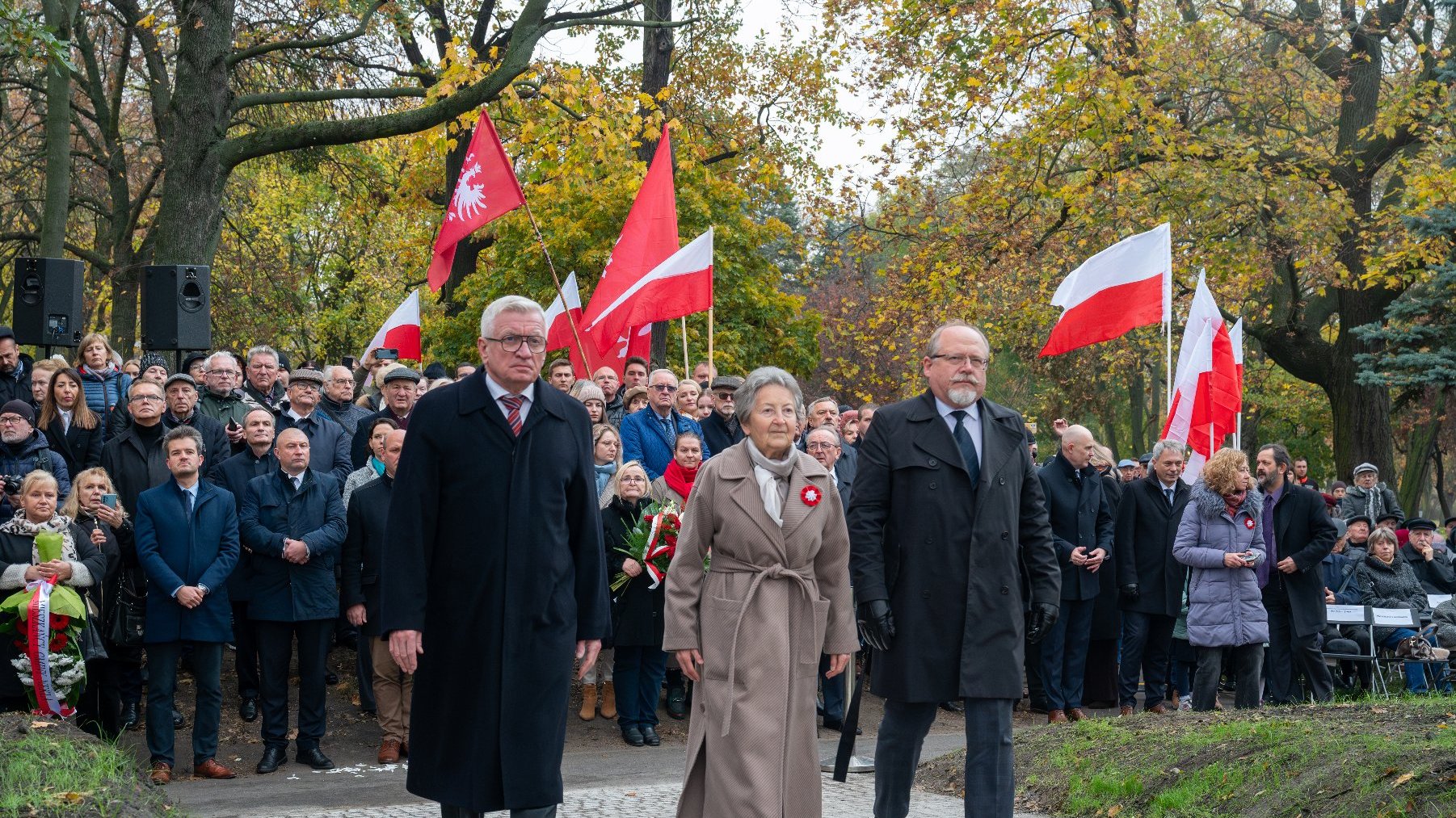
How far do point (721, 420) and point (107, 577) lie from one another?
4.88 m

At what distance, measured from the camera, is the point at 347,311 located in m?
39.0

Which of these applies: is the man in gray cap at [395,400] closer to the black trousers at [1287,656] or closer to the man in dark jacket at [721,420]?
the man in dark jacket at [721,420]

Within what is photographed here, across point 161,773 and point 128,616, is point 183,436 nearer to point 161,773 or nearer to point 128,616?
point 128,616

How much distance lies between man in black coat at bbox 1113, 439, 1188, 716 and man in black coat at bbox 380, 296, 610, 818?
8073 millimetres

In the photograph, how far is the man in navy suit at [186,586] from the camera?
342 inches

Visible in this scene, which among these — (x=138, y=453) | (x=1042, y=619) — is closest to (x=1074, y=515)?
(x=1042, y=619)

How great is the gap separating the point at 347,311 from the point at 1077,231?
22128 mm

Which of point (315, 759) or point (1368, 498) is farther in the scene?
point (1368, 498)

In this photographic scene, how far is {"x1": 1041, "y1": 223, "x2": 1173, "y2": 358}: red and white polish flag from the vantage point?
13055 mm

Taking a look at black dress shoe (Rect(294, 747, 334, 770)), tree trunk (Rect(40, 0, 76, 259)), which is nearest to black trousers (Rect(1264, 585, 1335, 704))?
black dress shoe (Rect(294, 747, 334, 770))

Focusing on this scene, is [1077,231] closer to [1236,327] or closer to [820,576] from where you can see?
[1236,327]

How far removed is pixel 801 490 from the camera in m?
6.02

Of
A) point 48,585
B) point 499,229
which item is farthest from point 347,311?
point 48,585

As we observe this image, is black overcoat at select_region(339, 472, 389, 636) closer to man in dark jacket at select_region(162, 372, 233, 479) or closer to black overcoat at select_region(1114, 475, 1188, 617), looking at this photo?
man in dark jacket at select_region(162, 372, 233, 479)
